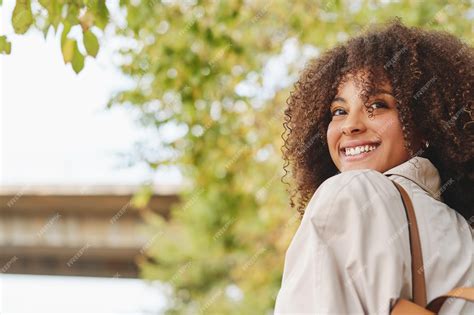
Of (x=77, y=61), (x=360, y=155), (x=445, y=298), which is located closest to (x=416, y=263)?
(x=445, y=298)

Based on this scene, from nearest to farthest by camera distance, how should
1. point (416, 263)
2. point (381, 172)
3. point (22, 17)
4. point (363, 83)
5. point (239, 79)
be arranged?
point (416, 263), point (381, 172), point (363, 83), point (22, 17), point (239, 79)

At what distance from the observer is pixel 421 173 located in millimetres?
2697

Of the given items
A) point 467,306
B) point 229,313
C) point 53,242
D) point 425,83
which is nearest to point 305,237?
point 467,306

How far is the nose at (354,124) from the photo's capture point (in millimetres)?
2871

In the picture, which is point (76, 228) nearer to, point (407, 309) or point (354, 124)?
point (354, 124)

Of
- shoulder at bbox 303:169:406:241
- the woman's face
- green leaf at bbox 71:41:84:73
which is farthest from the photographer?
green leaf at bbox 71:41:84:73

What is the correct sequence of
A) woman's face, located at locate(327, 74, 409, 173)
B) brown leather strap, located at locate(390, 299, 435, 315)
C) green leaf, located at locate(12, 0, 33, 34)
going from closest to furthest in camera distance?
brown leather strap, located at locate(390, 299, 435, 315) < woman's face, located at locate(327, 74, 409, 173) < green leaf, located at locate(12, 0, 33, 34)

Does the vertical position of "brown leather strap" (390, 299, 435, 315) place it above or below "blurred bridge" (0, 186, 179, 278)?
below

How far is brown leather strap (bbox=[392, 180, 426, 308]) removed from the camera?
2342 millimetres

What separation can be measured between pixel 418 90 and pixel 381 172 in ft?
1.02

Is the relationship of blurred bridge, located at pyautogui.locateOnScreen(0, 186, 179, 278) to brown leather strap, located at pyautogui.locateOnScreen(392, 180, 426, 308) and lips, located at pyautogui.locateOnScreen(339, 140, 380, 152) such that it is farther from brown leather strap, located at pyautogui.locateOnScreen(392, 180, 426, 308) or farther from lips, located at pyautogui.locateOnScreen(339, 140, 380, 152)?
brown leather strap, located at pyautogui.locateOnScreen(392, 180, 426, 308)

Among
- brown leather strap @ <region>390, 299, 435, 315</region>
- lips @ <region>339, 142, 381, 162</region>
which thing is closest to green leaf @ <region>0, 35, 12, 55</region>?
lips @ <region>339, 142, 381, 162</region>

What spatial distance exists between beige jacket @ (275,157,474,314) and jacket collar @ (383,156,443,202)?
0.36ft

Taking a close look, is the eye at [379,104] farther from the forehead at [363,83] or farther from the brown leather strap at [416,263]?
the brown leather strap at [416,263]
